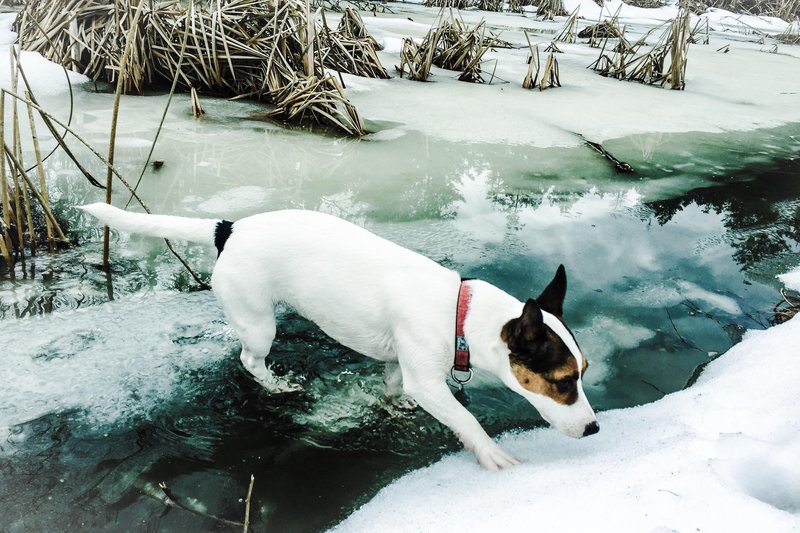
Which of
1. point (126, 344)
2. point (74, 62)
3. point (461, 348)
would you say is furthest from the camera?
point (74, 62)

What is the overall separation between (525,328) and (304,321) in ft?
4.59

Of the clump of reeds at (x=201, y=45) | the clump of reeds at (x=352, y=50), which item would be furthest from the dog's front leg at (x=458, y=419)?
the clump of reeds at (x=352, y=50)

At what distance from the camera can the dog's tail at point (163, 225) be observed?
7.60 ft

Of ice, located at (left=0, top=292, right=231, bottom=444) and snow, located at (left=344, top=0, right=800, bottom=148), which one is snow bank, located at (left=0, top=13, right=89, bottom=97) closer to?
snow, located at (left=344, top=0, right=800, bottom=148)

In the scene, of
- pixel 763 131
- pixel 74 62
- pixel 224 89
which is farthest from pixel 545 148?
pixel 74 62

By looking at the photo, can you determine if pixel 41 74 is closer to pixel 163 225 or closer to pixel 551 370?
pixel 163 225

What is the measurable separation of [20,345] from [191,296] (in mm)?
779

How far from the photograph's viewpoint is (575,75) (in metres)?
8.52

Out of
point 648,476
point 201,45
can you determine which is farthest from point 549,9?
point 648,476

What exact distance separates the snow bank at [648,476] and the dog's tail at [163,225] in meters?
1.24

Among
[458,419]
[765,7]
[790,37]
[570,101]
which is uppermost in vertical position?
[765,7]

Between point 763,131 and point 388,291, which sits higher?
point 763,131

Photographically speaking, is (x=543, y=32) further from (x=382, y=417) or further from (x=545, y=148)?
(x=382, y=417)

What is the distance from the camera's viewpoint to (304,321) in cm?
295
